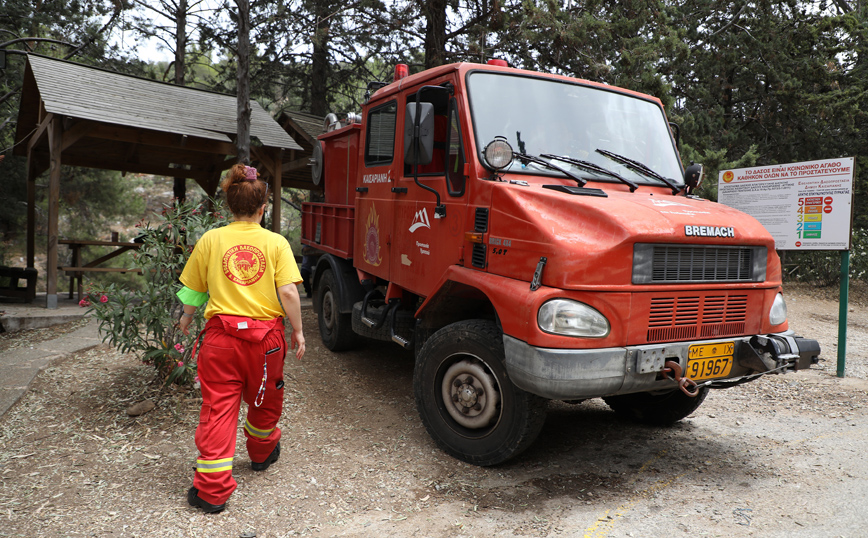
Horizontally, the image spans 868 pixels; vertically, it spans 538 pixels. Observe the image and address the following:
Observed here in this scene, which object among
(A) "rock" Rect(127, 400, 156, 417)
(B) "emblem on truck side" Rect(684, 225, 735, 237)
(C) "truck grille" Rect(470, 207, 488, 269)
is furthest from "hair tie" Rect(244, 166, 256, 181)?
(B) "emblem on truck side" Rect(684, 225, 735, 237)

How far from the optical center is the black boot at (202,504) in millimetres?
3162

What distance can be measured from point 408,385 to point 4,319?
6953 mm

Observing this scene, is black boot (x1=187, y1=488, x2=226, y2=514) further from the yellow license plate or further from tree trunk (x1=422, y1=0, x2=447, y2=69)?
tree trunk (x1=422, y1=0, x2=447, y2=69)

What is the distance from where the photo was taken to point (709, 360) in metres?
3.40

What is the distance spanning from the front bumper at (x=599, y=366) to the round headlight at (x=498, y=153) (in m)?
1.12

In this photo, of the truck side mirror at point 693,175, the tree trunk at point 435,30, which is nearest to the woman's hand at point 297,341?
the truck side mirror at point 693,175

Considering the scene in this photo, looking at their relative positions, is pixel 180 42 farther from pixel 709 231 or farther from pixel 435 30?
pixel 709 231

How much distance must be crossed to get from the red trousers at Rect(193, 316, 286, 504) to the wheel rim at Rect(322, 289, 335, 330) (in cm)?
336

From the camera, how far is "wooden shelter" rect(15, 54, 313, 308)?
9.67 meters

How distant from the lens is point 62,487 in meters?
3.43

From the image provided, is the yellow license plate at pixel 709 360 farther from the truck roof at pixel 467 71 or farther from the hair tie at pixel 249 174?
the hair tie at pixel 249 174

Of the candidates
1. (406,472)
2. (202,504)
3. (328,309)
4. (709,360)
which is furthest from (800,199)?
(202,504)

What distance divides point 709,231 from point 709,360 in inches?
30.4

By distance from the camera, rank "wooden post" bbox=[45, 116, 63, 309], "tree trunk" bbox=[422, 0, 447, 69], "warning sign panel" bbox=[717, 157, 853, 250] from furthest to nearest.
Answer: "tree trunk" bbox=[422, 0, 447, 69] < "wooden post" bbox=[45, 116, 63, 309] < "warning sign panel" bbox=[717, 157, 853, 250]
